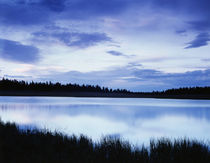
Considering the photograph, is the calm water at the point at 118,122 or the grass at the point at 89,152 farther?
the calm water at the point at 118,122

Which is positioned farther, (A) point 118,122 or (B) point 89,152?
(A) point 118,122

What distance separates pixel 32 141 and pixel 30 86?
130 metres

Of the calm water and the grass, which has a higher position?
the grass

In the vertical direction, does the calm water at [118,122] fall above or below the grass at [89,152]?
below

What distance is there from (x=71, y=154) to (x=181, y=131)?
51.7ft

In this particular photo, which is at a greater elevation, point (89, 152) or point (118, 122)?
point (89, 152)

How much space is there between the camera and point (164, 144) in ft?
29.8

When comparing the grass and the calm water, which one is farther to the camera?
the calm water

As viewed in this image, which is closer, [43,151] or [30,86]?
[43,151]

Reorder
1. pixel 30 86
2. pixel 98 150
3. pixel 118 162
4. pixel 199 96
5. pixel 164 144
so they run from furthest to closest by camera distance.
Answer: pixel 30 86, pixel 199 96, pixel 164 144, pixel 98 150, pixel 118 162

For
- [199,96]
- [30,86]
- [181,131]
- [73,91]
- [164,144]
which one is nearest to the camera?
[164,144]

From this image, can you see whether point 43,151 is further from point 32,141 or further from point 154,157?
point 154,157

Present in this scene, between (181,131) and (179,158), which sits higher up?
(179,158)

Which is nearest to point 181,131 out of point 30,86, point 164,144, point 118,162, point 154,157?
point 164,144
